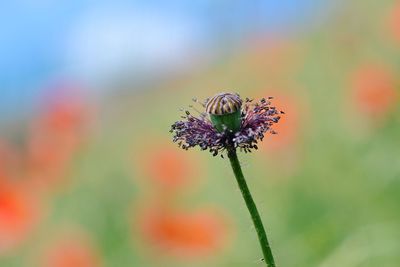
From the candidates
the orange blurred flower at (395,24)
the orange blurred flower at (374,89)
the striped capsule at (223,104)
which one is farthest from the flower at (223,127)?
the orange blurred flower at (395,24)

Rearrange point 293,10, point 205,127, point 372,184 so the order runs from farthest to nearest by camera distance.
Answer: point 293,10 → point 372,184 → point 205,127

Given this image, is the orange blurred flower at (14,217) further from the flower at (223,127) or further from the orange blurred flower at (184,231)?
the flower at (223,127)

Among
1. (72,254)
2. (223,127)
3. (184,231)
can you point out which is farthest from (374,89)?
(223,127)

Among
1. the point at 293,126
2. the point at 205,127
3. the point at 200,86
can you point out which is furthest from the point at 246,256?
the point at 205,127

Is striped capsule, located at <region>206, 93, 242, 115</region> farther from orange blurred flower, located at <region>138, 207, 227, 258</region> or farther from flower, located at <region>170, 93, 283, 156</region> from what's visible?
orange blurred flower, located at <region>138, 207, 227, 258</region>

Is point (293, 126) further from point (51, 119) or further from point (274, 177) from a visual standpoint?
point (51, 119)

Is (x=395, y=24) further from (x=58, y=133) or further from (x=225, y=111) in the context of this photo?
(x=225, y=111)
